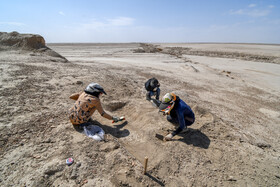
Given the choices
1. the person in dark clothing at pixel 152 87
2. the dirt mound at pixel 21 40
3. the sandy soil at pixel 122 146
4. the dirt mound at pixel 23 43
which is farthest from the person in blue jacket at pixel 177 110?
the dirt mound at pixel 21 40

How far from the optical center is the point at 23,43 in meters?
11.2

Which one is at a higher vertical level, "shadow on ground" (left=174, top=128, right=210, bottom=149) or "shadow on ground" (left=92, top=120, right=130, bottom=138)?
"shadow on ground" (left=92, top=120, right=130, bottom=138)

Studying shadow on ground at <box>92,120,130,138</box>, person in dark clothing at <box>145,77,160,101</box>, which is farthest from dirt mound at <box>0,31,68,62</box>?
shadow on ground at <box>92,120,130,138</box>

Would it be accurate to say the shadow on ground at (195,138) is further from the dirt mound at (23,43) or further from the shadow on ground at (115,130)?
the dirt mound at (23,43)

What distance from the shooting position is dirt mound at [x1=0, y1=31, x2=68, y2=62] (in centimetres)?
1103

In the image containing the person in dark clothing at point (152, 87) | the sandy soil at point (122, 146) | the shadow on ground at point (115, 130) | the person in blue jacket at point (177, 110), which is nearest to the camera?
the sandy soil at point (122, 146)

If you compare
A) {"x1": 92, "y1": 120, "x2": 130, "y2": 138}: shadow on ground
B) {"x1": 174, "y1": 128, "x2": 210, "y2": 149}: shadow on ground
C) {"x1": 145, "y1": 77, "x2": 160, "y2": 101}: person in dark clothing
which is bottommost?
{"x1": 174, "y1": 128, "x2": 210, "y2": 149}: shadow on ground

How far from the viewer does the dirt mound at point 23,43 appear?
1103 centimetres

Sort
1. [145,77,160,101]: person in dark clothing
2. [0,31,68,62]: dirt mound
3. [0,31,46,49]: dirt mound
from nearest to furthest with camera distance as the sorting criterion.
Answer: [145,77,160,101]: person in dark clothing
[0,31,68,62]: dirt mound
[0,31,46,49]: dirt mound

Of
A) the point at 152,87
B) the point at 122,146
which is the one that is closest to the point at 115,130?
the point at 122,146

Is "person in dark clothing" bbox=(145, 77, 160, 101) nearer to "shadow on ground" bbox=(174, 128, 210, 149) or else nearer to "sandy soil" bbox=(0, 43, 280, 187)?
"sandy soil" bbox=(0, 43, 280, 187)

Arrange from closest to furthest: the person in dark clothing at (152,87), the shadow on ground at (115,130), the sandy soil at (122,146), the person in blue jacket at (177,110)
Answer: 1. the sandy soil at (122,146)
2. the person in blue jacket at (177,110)
3. the shadow on ground at (115,130)
4. the person in dark clothing at (152,87)

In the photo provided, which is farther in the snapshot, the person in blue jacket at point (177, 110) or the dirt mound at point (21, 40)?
the dirt mound at point (21, 40)

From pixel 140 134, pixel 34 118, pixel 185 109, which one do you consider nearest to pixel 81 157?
pixel 140 134
